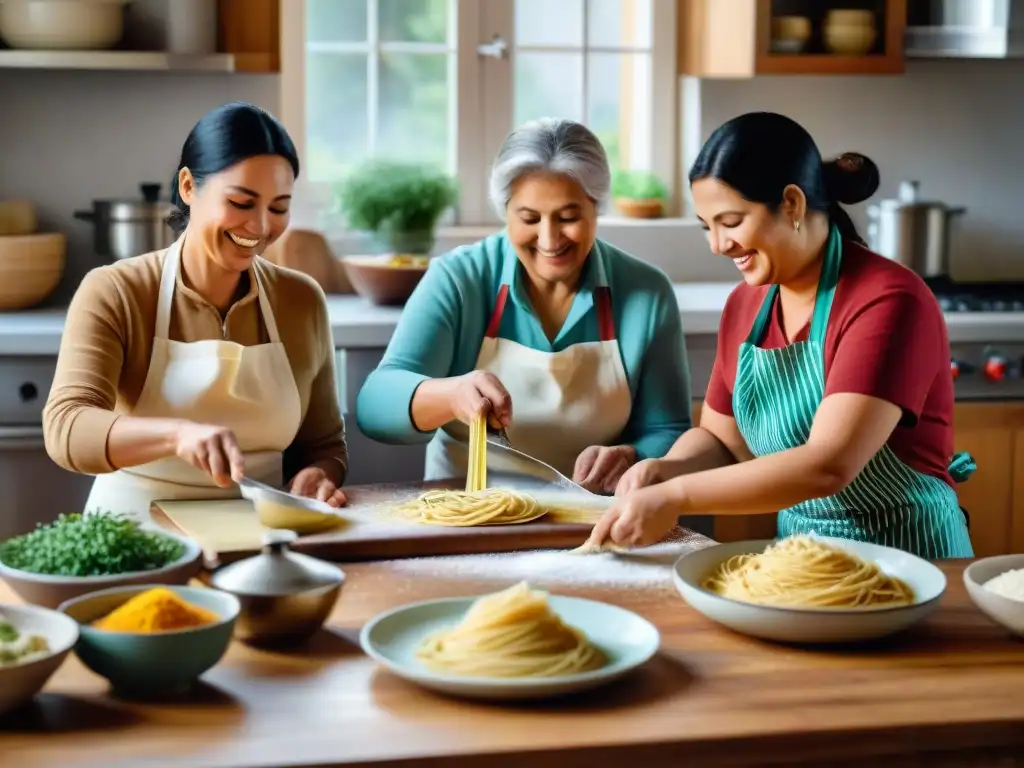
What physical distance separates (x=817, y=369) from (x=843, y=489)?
20 centimetres

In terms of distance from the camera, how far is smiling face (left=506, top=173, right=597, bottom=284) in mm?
2623

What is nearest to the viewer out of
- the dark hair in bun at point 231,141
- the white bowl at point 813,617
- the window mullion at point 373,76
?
the white bowl at point 813,617

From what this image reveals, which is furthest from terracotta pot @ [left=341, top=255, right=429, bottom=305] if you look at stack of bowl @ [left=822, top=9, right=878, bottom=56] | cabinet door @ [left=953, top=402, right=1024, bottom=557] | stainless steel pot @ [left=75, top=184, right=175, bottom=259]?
cabinet door @ [left=953, top=402, right=1024, bottom=557]

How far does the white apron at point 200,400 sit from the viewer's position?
242 centimetres

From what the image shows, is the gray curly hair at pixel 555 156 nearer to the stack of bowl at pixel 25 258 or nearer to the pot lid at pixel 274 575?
the pot lid at pixel 274 575

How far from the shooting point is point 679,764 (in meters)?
1.36

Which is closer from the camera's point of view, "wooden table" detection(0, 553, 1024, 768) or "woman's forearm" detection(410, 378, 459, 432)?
"wooden table" detection(0, 553, 1024, 768)

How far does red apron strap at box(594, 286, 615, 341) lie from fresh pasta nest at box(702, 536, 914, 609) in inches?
40.7

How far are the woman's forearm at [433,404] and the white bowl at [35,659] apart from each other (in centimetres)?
107

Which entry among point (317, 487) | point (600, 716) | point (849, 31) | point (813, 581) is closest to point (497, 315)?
point (317, 487)

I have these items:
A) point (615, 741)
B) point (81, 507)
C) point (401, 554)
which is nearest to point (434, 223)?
point (81, 507)

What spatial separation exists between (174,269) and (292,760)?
1.33 meters

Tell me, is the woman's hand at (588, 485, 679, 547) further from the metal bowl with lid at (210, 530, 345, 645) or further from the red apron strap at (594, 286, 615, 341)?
the red apron strap at (594, 286, 615, 341)

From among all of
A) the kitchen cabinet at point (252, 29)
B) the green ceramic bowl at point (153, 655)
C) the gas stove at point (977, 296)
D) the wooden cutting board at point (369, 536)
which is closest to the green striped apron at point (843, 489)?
the wooden cutting board at point (369, 536)
